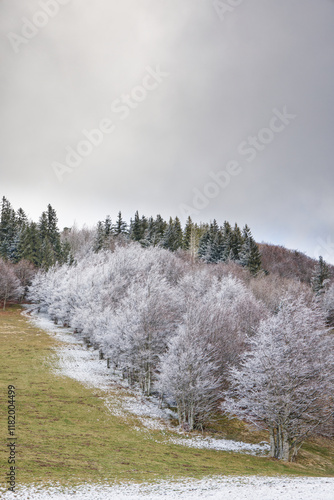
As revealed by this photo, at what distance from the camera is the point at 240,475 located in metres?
19.3

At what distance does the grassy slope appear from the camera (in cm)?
1823

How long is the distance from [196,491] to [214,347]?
21.8 m

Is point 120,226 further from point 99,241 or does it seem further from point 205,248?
point 205,248

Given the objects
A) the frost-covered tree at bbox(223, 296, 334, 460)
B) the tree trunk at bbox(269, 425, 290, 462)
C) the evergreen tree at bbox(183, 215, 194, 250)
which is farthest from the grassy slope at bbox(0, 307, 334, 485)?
the evergreen tree at bbox(183, 215, 194, 250)

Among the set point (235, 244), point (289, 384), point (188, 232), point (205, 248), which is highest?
point (188, 232)

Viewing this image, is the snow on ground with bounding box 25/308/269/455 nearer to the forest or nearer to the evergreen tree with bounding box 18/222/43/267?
the forest

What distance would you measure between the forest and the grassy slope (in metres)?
3.87

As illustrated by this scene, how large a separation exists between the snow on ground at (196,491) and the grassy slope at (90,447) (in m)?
1.54

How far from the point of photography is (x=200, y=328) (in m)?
38.6

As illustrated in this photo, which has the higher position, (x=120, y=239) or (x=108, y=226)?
(x=108, y=226)

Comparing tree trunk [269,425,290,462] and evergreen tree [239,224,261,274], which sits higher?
evergreen tree [239,224,261,274]

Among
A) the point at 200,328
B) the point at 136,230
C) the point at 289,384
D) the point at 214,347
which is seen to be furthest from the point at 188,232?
the point at 289,384

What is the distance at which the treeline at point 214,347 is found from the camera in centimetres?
2738

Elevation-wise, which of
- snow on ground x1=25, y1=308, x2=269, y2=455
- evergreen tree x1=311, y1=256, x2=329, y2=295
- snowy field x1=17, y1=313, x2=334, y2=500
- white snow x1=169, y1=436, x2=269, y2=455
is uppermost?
evergreen tree x1=311, y1=256, x2=329, y2=295
